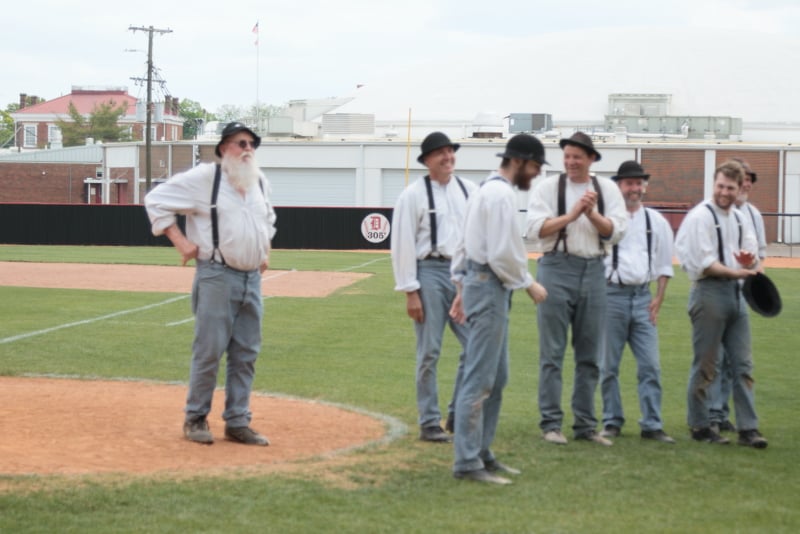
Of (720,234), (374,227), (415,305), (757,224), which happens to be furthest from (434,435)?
(374,227)

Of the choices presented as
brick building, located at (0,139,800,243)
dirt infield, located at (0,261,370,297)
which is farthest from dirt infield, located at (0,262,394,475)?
brick building, located at (0,139,800,243)

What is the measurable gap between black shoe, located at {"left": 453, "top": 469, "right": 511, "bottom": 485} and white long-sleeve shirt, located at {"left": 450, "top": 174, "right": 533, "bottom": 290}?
1125 millimetres

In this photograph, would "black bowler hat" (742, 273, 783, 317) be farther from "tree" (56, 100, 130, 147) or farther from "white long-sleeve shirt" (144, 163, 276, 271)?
"tree" (56, 100, 130, 147)

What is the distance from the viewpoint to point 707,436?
9227 millimetres

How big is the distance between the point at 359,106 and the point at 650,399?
69.0 metres

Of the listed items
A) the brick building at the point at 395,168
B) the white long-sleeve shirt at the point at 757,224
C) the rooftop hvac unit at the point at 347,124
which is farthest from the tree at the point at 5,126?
the white long-sleeve shirt at the point at 757,224

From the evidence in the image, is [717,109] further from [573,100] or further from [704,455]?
[704,455]

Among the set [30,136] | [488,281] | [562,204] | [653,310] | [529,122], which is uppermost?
[529,122]

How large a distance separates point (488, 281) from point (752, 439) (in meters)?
2.92

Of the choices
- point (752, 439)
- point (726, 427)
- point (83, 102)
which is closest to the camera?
point (752, 439)

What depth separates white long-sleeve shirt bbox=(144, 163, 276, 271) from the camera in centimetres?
Answer: 845

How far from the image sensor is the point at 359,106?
7725cm

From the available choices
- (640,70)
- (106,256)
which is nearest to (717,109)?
(640,70)

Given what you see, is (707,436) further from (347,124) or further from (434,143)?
(347,124)
